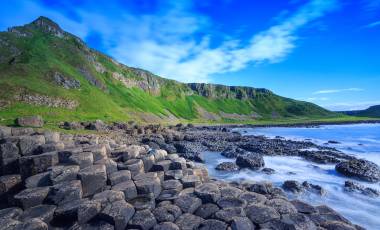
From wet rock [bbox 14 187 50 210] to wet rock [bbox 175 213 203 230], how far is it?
5.23 metres

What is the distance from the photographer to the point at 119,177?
469 inches

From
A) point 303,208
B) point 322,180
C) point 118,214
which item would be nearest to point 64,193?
point 118,214

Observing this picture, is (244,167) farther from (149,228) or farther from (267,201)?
(149,228)

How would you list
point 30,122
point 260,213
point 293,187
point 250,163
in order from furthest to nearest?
1. point 30,122
2. point 250,163
3. point 293,187
4. point 260,213

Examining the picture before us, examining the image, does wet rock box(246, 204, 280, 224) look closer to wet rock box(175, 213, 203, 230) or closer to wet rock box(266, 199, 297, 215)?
wet rock box(266, 199, 297, 215)

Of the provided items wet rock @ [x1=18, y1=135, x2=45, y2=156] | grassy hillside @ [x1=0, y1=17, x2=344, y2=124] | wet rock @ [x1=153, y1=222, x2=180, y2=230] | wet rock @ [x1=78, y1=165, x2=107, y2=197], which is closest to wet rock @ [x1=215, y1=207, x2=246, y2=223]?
wet rock @ [x1=153, y1=222, x2=180, y2=230]

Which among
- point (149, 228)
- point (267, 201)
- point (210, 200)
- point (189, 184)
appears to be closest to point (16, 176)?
point (149, 228)

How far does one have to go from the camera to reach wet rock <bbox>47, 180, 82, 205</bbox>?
33.5ft

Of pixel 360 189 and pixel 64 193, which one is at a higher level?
pixel 64 193

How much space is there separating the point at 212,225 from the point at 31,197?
22.2 feet

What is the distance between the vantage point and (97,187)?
37.3 feet

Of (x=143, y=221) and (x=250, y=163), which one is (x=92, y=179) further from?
(x=250, y=163)

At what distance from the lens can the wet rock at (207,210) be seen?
10.1m

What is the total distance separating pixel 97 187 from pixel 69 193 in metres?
1.25
